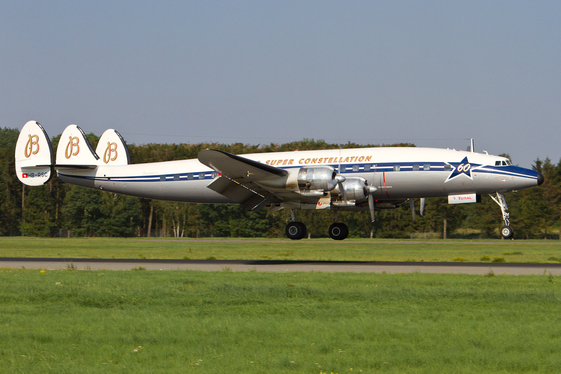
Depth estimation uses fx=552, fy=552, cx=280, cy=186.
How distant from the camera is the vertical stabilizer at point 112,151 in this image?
38.7m

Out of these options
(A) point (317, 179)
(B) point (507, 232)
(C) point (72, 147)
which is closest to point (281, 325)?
(A) point (317, 179)

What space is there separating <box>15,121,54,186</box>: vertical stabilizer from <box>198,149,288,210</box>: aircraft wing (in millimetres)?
14142

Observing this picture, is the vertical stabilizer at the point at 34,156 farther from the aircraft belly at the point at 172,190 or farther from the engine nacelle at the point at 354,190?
→ the engine nacelle at the point at 354,190

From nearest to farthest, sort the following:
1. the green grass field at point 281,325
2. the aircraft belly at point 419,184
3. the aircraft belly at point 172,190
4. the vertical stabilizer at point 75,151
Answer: the green grass field at point 281,325 → the aircraft belly at point 419,184 → the aircraft belly at point 172,190 → the vertical stabilizer at point 75,151

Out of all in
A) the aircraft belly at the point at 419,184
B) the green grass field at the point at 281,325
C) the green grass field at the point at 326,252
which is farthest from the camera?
the green grass field at the point at 326,252

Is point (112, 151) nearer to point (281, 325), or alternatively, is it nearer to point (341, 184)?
point (341, 184)

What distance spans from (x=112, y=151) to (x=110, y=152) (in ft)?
0.51

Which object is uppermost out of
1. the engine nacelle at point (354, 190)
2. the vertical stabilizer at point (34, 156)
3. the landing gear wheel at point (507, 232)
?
the vertical stabilizer at point (34, 156)

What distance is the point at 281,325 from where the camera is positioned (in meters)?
12.6

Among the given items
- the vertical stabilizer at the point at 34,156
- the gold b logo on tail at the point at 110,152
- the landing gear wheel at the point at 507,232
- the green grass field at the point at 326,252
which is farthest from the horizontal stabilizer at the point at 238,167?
the vertical stabilizer at the point at 34,156

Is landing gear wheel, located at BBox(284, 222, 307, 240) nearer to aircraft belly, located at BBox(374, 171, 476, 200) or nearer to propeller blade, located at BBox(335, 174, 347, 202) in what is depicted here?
propeller blade, located at BBox(335, 174, 347, 202)

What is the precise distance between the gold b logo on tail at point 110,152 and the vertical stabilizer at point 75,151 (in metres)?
0.60

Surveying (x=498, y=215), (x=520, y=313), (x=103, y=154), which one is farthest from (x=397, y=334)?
(x=498, y=215)

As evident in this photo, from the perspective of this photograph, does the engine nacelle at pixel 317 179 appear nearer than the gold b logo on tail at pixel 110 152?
Yes
